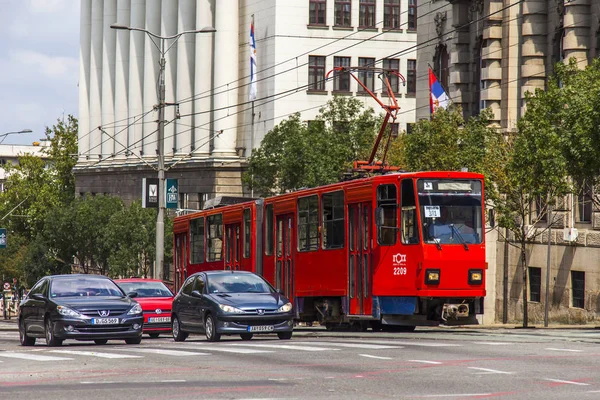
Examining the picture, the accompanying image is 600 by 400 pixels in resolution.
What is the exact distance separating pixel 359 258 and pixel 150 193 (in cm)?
2091

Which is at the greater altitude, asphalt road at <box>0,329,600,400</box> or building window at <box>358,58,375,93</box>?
building window at <box>358,58,375,93</box>

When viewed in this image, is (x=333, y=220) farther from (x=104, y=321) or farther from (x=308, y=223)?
(x=104, y=321)

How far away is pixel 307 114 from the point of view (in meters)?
80.0

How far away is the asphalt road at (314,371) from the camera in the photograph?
575 inches

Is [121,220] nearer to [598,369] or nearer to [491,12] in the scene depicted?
[491,12]

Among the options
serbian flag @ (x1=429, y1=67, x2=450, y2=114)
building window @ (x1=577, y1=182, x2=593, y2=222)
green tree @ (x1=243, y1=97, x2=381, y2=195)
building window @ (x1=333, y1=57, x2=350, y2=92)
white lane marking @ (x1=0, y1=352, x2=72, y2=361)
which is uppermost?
building window @ (x1=333, y1=57, x2=350, y2=92)

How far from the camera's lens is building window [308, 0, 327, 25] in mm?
80812

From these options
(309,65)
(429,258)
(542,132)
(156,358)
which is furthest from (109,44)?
(156,358)

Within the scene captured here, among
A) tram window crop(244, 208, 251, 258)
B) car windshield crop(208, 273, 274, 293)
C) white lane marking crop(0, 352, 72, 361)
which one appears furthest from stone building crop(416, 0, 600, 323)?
white lane marking crop(0, 352, 72, 361)

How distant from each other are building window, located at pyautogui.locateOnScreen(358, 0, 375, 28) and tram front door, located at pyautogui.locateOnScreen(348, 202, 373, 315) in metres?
54.0

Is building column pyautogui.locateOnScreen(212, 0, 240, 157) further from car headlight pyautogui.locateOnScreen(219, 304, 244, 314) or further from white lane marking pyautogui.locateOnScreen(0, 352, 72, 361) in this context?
white lane marking pyautogui.locateOnScreen(0, 352, 72, 361)

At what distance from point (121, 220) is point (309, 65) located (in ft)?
48.4

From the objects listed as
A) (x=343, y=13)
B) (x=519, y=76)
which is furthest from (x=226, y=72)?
(x=519, y=76)

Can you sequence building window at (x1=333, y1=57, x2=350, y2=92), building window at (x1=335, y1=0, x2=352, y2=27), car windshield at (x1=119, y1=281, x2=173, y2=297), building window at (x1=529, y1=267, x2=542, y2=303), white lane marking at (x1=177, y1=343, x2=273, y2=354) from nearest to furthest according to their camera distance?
white lane marking at (x1=177, y1=343, x2=273, y2=354)
car windshield at (x1=119, y1=281, x2=173, y2=297)
building window at (x1=529, y1=267, x2=542, y2=303)
building window at (x1=333, y1=57, x2=350, y2=92)
building window at (x1=335, y1=0, x2=352, y2=27)
